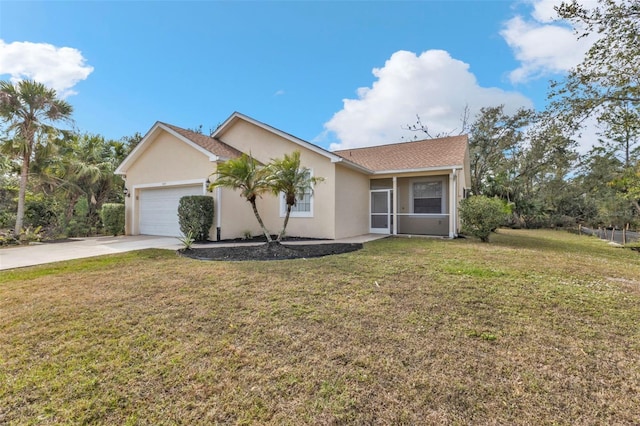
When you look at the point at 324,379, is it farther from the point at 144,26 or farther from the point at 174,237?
the point at 144,26

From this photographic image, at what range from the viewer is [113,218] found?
1383 cm

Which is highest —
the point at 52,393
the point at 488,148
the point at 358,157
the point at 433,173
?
the point at 488,148

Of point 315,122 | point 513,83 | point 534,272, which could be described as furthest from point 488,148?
point 534,272

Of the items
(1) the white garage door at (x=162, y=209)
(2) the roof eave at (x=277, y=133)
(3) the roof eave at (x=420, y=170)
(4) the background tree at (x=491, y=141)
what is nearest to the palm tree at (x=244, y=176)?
(2) the roof eave at (x=277, y=133)

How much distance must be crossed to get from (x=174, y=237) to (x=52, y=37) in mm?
8839

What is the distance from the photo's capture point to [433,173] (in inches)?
517

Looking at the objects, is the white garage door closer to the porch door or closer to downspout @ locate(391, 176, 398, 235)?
the porch door

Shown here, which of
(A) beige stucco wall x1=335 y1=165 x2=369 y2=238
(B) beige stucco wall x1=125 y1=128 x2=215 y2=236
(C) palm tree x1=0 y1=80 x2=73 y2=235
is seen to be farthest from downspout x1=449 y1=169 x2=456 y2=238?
(C) palm tree x1=0 y1=80 x2=73 y2=235

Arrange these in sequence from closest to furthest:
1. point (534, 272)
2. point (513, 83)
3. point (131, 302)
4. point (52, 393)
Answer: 1. point (52, 393)
2. point (131, 302)
3. point (534, 272)
4. point (513, 83)

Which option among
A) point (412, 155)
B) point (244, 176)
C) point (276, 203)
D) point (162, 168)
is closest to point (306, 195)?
point (276, 203)

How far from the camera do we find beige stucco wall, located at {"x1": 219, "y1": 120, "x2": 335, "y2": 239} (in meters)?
11.6

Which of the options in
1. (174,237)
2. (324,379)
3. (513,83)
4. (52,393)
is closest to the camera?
(52,393)

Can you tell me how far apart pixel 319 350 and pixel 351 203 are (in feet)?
33.2

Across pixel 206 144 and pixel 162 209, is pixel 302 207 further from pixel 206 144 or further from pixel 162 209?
pixel 162 209
